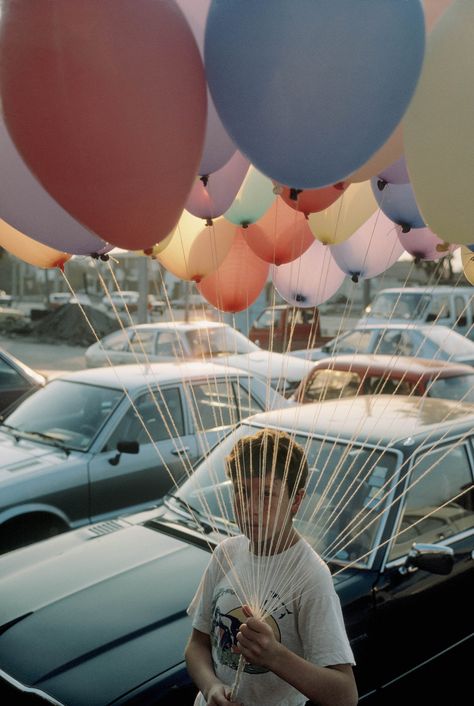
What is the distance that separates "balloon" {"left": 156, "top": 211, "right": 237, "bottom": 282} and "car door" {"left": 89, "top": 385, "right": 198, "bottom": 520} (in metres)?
1.84

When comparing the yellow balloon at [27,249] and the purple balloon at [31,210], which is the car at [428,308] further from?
the purple balloon at [31,210]

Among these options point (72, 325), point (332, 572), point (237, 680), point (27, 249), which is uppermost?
point (27, 249)

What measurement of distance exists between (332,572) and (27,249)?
192cm

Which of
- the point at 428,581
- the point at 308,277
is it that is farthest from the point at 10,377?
the point at 428,581

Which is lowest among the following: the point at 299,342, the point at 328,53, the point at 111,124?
the point at 299,342

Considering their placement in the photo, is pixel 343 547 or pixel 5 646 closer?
pixel 5 646

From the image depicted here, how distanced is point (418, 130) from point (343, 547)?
1888mm

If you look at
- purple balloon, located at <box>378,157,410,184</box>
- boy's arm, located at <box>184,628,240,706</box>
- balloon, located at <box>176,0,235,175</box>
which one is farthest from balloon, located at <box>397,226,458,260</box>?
boy's arm, located at <box>184,628,240,706</box>

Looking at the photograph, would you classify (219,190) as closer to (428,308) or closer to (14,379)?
(14,379)

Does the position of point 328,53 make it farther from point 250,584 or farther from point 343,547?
point 343,547

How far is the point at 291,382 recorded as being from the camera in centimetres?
916

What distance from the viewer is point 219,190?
8.38ft

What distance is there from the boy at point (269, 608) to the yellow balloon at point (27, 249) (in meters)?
1.26

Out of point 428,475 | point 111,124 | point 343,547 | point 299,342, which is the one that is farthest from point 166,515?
point 299,342
